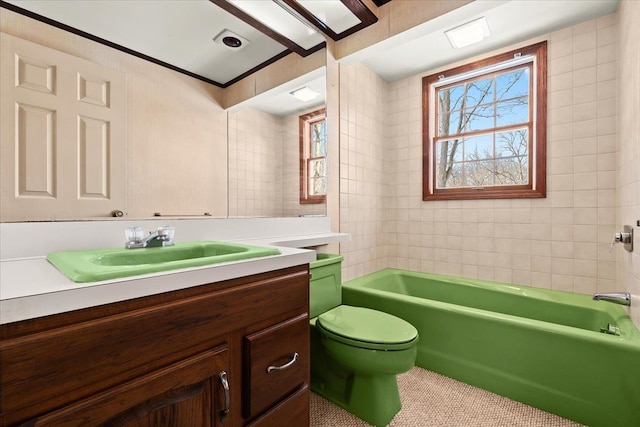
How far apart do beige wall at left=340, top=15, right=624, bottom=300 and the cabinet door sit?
5.45ft

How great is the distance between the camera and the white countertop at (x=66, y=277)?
0.51m

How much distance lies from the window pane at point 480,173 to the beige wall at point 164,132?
6.96 feet

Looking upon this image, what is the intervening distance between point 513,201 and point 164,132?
2.47 m

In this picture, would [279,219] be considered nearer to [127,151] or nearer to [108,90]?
[127,151]

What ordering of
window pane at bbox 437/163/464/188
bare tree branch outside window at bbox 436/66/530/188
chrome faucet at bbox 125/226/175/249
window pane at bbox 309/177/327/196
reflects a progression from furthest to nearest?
window pane at bbox 437/163/464/188
bare tree branch outside window at bbox 436/66/530/188
window pane at bbox 309/177/327/196
chrome faucet at bbox 125/226/175/249

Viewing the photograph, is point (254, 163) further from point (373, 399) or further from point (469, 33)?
point (469, 33)

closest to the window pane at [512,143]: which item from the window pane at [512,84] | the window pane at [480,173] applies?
the window pane at [480,173]

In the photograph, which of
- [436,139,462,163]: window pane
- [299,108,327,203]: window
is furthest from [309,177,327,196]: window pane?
[436,139,462,163]: window pane

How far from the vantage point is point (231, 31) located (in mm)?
1521

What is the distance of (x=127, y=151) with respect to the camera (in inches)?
45.5

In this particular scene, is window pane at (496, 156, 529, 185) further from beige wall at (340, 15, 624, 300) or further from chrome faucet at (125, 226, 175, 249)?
chrome faucet at (125, 226, 175, 249)

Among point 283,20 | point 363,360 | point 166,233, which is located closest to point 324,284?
point 363,360

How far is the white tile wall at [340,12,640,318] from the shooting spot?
1906mm

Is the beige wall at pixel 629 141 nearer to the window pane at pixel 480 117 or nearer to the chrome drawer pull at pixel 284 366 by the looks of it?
the window pane at pixel 480 117
